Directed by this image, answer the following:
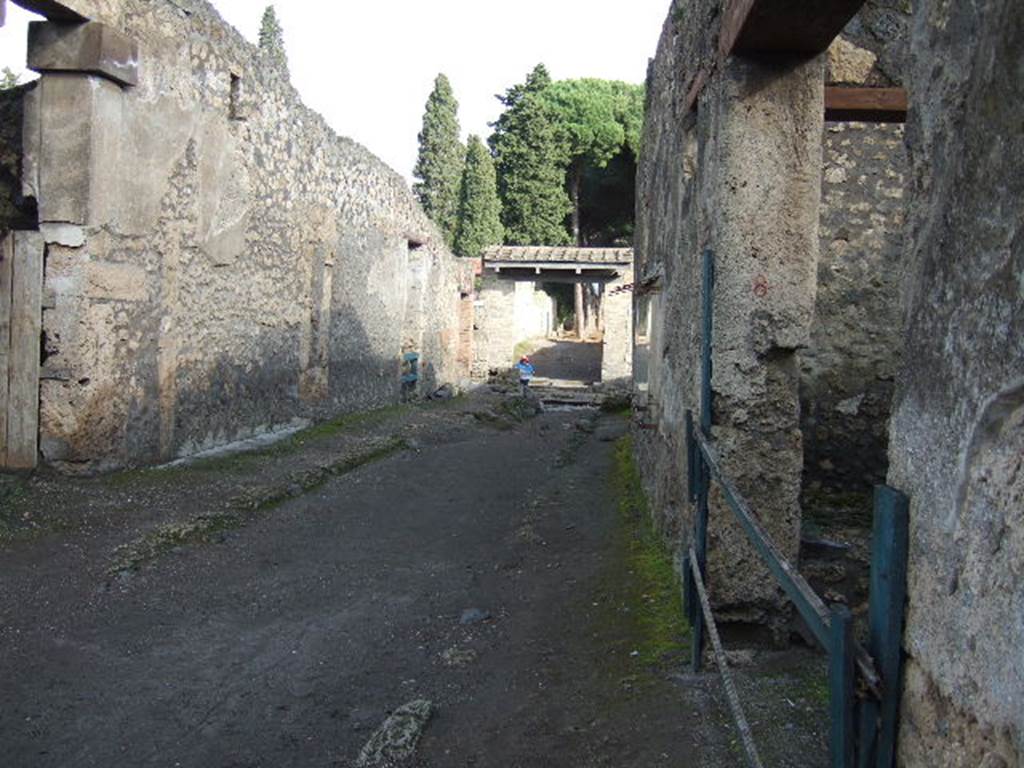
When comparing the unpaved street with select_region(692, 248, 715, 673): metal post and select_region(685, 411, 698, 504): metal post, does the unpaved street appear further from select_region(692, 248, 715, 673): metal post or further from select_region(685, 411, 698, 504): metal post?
select_region(685, 411, 698, 504): metal post

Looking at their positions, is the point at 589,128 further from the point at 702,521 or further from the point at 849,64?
the point at 702,521

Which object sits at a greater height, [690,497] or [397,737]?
[690,497]

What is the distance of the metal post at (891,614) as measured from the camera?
1536mm

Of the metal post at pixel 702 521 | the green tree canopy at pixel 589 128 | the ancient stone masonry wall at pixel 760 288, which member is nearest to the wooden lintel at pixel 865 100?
the ancient stone masonry wall at pixel 760 288

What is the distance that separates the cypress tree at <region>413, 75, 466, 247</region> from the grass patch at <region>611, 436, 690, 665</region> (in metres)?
28.7

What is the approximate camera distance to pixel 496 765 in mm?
3025

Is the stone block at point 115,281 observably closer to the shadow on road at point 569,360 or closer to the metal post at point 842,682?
the metal post at point 842,682

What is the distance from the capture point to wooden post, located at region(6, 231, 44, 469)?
641 cm

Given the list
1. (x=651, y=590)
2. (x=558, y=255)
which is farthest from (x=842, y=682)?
(x=558, y=255)

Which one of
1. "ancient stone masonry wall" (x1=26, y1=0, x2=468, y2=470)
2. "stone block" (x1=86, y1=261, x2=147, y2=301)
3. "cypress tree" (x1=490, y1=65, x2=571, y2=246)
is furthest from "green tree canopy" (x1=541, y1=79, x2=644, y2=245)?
"stone block" (x1=86, y1=261, x2=147, y2=301)

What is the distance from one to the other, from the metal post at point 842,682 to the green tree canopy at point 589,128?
35698mm

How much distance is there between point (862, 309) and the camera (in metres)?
6.09

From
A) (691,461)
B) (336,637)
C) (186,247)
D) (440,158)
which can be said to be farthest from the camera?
(440,158)

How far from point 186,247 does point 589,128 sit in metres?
32.3
